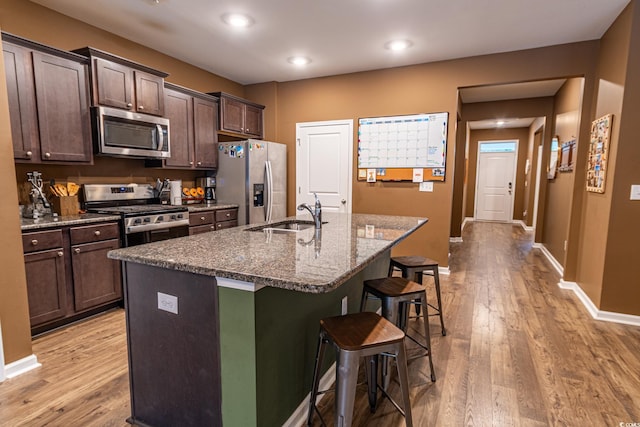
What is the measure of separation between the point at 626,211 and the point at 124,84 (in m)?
4.68

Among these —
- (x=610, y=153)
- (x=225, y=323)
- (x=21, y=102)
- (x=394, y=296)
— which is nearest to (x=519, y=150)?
(x=610, y=153)

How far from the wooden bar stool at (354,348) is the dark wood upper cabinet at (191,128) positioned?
3150 mm

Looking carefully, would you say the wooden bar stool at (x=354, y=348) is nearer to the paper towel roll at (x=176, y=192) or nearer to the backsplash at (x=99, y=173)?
the backsplash at (x=99, y=173)

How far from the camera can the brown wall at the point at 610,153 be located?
2850 millimetres

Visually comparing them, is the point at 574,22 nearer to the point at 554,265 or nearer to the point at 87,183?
the point at 554,265

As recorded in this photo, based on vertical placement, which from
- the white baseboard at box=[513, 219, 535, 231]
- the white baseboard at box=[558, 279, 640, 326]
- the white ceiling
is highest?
the white ceiling

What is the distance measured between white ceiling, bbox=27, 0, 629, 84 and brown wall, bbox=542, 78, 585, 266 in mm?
1101

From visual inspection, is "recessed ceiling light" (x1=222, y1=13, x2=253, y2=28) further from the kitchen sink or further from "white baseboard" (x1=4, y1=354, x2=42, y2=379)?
"white baseboard" (x1=4, y1=354, x2=42, y2=379)

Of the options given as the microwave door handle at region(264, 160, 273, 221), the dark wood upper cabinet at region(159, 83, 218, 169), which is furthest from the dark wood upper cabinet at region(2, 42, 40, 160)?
the microwave door handle at region(264, 160, 273, 221)

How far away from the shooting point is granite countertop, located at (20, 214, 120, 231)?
8.02ft

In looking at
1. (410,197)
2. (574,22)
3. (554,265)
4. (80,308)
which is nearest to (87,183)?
(80,308)

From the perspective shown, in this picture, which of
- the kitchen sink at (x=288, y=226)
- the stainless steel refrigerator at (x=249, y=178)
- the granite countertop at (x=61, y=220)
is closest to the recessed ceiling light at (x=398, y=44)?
the stainless steel refrigerator at (x=249, y=178)

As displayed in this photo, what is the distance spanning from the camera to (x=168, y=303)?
150 cm

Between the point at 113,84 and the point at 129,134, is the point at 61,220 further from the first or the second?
the point at 113,84
